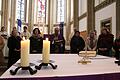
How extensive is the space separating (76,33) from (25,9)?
1592 cm

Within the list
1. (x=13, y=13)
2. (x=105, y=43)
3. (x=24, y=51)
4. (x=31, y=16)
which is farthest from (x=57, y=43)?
(x=31, y=16)

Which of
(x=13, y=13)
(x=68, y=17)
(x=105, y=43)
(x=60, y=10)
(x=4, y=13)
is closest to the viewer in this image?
(x=105, y=43)

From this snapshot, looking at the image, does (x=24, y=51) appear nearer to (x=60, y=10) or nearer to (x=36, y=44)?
(x=36, y=44)

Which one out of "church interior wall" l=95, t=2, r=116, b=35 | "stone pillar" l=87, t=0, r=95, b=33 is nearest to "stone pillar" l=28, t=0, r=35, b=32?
"stone pillar" l=87, t=0, r=95, b=33

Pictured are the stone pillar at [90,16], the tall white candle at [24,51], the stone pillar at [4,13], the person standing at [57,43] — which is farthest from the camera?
the stone pillar at [4,13]

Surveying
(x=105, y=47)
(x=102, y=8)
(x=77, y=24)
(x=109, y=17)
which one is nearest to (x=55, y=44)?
(x=105, y=47)

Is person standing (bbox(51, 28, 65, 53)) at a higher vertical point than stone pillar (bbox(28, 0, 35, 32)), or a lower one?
lower

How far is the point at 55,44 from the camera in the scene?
25.0 feet

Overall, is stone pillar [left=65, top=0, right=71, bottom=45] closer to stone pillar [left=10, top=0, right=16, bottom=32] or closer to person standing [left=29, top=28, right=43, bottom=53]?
stone pillar [left=10, top=0, right=16, bottom=32]

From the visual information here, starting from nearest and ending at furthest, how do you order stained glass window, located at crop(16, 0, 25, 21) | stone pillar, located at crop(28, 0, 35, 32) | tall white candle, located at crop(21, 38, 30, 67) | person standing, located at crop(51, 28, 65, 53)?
tall white candle, located at crop(21, 38, 30, 67) → person standing, located at crop(51, 28, 65, 53) → stone pillar, located at crop(28, 0, 35, 32) → stained glass window, located at crop(16, 0, 25, 21)

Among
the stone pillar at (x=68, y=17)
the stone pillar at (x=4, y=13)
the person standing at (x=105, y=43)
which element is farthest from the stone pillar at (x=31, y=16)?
the person standing at (x=105, y=43)

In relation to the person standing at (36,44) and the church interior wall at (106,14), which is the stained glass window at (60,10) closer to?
the church interior wall at (106,14)

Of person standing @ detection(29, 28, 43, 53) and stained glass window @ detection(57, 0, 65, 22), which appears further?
stained glass window @ detection(57, 0, 65, 22)

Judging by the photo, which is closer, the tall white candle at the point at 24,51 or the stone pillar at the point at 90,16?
the tall white candle at the point at 24,51
